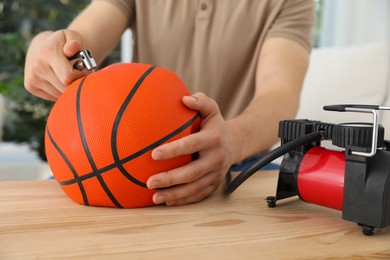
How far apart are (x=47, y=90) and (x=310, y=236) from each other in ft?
2.29

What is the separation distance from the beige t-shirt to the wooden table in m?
0.77

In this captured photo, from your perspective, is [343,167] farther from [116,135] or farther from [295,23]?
[295,23]

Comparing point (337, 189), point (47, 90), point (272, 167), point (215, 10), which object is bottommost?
point (272, 167)

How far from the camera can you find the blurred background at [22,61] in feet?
11.6

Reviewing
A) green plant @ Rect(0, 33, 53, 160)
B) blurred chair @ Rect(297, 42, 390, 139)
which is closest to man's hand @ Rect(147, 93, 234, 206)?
blurred chair @ Rect(297, 42, 390, 139)

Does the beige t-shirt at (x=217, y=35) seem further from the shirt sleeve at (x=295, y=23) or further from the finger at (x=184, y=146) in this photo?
the finger at (x=184, y=146)

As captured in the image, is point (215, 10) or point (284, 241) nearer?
point (284, 241)

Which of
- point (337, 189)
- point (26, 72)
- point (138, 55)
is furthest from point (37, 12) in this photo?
point (337, 189)

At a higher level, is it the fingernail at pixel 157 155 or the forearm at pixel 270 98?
the forearm at pixel 270 98

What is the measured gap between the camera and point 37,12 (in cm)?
381

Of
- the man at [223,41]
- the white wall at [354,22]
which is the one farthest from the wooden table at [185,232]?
the white wall at [354,22]

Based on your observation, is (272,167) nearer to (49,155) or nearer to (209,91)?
(209,91)

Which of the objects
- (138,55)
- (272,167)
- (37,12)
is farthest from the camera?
(37,12)

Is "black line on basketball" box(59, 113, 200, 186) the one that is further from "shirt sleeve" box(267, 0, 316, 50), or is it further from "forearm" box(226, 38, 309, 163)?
"shirt sleeve" box(267, 0, 316, 50)
